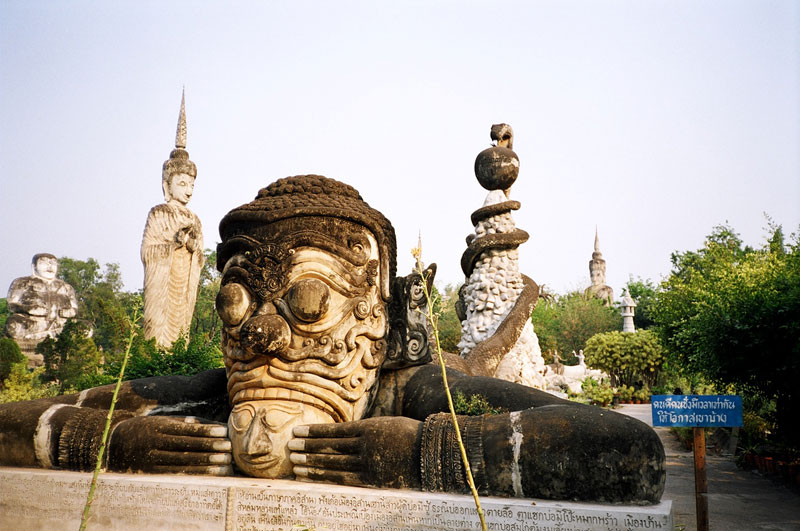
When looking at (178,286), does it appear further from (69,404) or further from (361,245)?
(361,245)

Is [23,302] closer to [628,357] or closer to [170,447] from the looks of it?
[628,357]

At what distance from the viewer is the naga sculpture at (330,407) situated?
326cm

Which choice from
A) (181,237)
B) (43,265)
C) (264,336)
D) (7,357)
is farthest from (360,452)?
(43,265)

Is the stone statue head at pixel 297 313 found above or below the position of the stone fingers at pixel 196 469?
above

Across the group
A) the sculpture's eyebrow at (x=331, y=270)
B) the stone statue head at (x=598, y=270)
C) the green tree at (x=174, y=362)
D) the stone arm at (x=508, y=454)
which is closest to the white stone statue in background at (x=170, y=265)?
the green tree at (x=174, y=362)

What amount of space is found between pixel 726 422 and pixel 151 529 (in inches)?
141

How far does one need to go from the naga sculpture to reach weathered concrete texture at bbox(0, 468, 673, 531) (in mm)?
126

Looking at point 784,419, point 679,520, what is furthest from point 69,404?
point 784,419

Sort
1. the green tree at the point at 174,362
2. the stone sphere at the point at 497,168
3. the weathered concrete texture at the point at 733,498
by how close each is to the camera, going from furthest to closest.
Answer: the stone sphere at the point at 497,168 < the green tree at the point at 174,362 < the weathered concrete texture at the point at 733,498

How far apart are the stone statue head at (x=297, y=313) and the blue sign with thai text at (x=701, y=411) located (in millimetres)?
1895

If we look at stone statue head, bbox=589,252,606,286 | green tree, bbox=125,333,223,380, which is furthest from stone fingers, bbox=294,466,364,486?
stone statue head, bbox=589,252,606,286

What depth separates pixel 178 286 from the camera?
13219 millimetres

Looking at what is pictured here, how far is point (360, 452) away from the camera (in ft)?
12.0

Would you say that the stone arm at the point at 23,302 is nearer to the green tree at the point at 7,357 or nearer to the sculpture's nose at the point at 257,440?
the green tree at the point at 7,357
